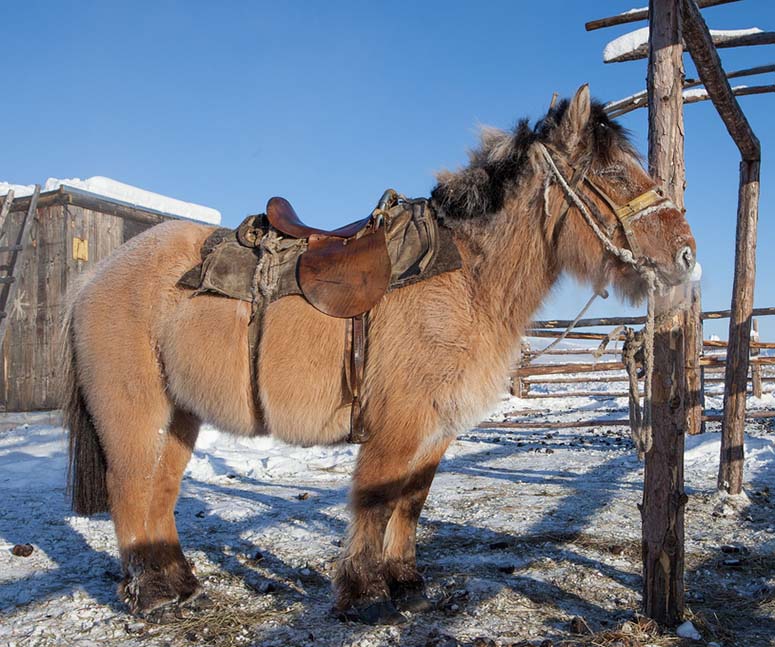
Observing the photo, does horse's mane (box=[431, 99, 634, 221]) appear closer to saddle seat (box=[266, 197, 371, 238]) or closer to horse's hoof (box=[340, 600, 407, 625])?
saddle seat (box=[266, 197, 371, 238])

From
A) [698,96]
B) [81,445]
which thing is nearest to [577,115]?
[81,445]

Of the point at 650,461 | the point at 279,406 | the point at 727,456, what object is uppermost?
the point at 279,406

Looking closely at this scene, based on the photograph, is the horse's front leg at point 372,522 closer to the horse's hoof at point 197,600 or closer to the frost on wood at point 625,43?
the horse's hoof at point 197,600

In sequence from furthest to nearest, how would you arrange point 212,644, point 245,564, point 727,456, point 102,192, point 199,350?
point 102,192 → point 727,456 → point 245,564 → point 199,350 → point 212,644

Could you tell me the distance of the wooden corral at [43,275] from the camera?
1157 cm

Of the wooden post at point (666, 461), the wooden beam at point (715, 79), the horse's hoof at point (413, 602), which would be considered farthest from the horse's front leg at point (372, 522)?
the wooden beam at point (715, 79)

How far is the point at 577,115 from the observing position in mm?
3285

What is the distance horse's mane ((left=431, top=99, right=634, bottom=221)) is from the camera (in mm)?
3328

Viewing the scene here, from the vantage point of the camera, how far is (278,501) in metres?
6.22

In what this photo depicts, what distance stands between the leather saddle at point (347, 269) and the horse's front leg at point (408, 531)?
0.93m

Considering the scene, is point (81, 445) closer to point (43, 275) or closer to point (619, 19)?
point (619, 19)

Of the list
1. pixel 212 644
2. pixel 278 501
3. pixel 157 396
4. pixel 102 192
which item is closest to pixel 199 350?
pixel 157 396

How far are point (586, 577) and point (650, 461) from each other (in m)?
1.05

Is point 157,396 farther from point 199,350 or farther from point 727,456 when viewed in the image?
point 727,456
